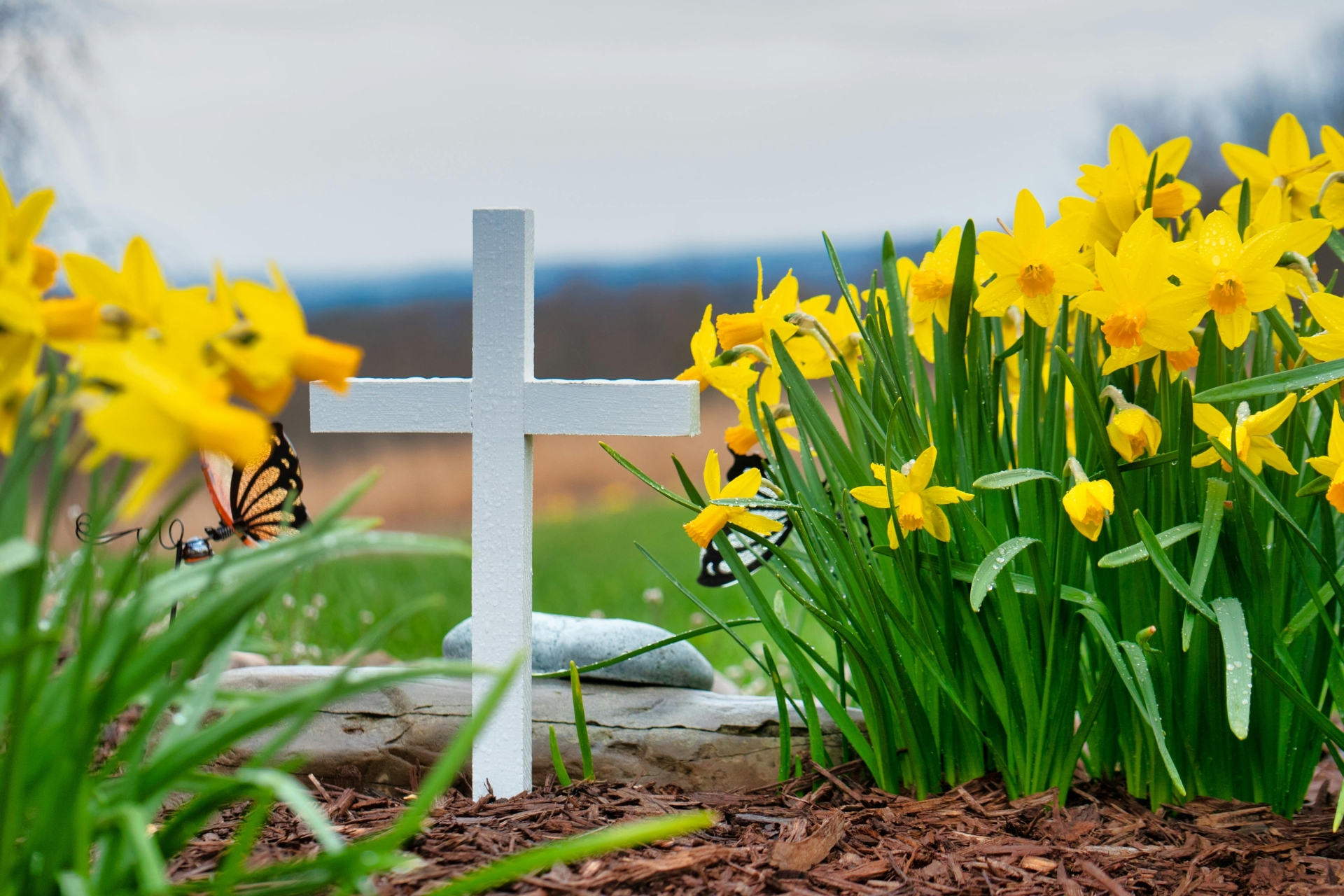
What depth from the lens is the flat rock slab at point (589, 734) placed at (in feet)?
6.10

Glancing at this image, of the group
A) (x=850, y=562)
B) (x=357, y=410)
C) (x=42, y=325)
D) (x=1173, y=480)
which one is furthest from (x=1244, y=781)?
(x=42, y=325)

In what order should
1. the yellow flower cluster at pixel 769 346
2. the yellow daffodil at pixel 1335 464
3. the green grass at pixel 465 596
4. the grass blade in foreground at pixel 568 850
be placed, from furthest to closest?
the green grass at pixel 465 596 < the yellow flower cluster at pixel 769 346 < the yellow daffodil at pixel 1335 464 < the grass blade in foreground at pixel 568 850

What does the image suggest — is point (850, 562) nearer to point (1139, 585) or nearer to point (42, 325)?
point (1139, 585)

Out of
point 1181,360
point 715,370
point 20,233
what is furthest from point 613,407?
Answer: point 20,233

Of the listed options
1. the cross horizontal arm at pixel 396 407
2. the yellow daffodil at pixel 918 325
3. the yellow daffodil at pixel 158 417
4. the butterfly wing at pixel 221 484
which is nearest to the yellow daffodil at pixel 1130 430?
the yellow daffodil at pixel 918 325

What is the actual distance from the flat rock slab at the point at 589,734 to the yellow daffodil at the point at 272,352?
4.22ft

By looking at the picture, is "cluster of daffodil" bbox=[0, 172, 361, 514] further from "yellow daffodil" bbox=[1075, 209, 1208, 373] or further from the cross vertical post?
"yellow daffodil" bbox=[1075, 209, 1208, 373]

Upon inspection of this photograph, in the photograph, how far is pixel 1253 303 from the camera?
1.36 metres

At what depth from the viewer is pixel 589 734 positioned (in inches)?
76.2

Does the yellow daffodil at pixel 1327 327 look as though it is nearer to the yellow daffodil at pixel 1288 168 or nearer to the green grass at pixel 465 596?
the yellow daffodil at pixel 1288 168

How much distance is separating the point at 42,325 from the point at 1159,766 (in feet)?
5.10

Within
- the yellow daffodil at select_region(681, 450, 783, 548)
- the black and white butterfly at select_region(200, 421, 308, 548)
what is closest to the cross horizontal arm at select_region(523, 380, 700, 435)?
the yellow daffodil at select_region(681, 450, 783, 548)

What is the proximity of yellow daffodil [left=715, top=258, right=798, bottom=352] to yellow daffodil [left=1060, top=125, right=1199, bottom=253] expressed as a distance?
0.42 meters

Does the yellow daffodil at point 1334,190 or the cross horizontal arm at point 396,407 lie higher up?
the yellow daffodil at point 1334,190
